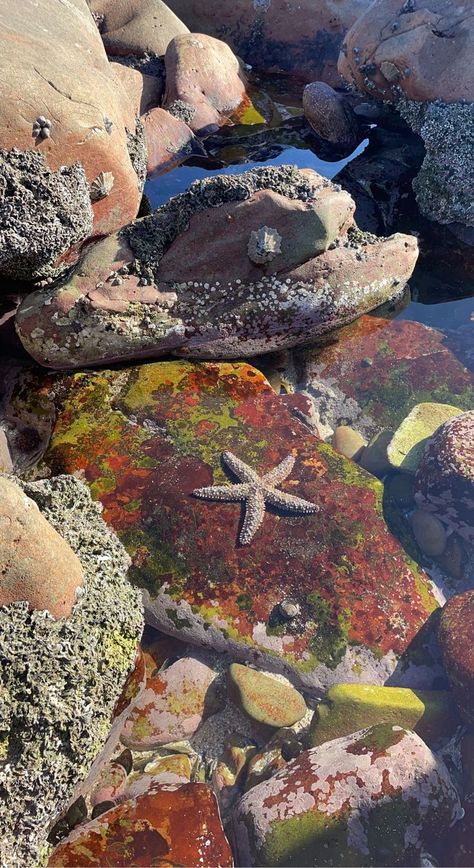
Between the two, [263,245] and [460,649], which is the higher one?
[263,245]

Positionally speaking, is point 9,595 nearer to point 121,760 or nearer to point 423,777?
point 121,760

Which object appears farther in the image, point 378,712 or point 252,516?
point 252,516

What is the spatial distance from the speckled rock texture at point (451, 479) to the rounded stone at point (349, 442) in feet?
1.58

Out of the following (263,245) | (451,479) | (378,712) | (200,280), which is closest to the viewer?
(378,712)

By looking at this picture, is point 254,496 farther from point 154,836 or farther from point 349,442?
point 154,836

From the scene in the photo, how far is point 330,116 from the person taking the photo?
757cm

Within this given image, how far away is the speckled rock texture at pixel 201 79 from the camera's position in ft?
24.4

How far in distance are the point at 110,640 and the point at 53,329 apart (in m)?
2.60

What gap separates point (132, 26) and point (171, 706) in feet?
27.3

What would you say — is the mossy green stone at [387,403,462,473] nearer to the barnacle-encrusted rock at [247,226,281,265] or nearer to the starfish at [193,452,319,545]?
the starfish at [193,452,319,545]

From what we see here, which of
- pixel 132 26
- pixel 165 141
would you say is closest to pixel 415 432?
pixel 165 141

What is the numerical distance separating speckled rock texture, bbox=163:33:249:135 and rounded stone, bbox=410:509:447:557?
587 centimetres

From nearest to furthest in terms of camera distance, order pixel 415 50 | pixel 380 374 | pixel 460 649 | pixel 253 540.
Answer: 1. pixel 460 649
2. pixel 253 540
3. pixel 380 374
4. pixel 415 50

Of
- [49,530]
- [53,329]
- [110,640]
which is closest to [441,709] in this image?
[110,640]
